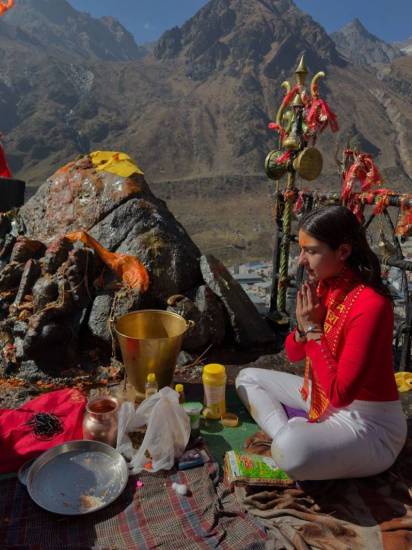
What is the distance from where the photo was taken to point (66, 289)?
4391 mm

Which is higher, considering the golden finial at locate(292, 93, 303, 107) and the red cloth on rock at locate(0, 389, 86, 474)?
the golden finial at locate(292, 93, 303, 107)

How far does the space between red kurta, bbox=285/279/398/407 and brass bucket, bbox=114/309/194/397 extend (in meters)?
1.27

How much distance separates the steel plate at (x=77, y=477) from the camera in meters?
2.28

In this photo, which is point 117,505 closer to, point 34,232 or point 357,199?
point 357,199

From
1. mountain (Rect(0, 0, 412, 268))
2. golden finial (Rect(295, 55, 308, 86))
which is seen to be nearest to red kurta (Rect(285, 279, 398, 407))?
golden finial (Rect(295, 55, 308, 86))

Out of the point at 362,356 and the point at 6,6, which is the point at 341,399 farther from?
the point at 6,6

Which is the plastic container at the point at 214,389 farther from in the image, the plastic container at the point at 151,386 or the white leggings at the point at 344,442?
the white leggings at the point at 344,442

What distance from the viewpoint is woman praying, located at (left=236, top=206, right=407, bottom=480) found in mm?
2119

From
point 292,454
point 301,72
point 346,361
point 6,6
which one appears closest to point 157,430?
point 292,454

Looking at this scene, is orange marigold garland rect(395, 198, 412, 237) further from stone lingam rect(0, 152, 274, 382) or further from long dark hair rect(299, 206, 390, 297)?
stone lingam rect(0, 152, 274, 382)

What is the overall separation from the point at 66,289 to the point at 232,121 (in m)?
66.4

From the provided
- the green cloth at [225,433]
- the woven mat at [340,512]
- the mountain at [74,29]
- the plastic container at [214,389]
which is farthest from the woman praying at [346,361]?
the mountain at [74,29]

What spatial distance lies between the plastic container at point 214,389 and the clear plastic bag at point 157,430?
438 millimetres

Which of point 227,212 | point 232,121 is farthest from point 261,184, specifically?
point 232,121
